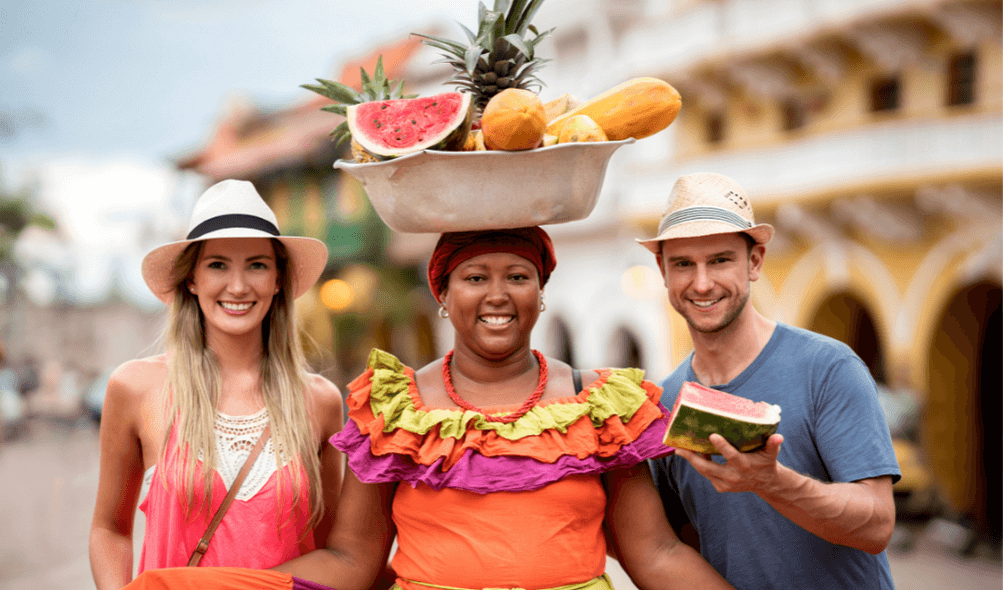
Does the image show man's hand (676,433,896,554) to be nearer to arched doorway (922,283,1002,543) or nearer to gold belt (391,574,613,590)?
gold belt (391,574,613,590)

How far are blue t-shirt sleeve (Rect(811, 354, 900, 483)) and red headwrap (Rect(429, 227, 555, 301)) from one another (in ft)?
3.50

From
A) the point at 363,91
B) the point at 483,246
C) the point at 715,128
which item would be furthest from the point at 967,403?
the point at 363,91

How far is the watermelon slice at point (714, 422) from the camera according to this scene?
2104mm

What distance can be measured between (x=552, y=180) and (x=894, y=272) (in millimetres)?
10835

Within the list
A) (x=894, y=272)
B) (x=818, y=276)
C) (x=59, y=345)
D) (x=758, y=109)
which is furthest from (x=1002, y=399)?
(x=59, y=345)

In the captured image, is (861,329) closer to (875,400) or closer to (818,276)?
(818,276)

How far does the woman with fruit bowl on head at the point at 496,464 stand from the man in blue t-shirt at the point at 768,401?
0.21 meters

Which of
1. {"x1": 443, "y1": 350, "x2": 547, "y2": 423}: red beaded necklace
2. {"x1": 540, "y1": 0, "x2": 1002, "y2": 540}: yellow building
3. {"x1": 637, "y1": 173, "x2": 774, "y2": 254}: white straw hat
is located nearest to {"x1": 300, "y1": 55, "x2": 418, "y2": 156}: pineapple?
{"x1": 443, "y1": 350, "x2": 547, "y2": 423}: red beaded necklace

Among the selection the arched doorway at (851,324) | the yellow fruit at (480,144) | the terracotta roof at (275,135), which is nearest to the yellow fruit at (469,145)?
the yellow fruit at (480,144)

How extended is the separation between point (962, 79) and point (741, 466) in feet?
36.4

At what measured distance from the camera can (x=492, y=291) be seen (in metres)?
2.80

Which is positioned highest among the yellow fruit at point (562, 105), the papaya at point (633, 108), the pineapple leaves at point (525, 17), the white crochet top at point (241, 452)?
the pineapple leaves at point (525, 17)

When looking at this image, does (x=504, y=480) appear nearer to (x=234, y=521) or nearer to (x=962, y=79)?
(x=234, y=521)

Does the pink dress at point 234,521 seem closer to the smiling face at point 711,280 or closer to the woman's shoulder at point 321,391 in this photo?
the woman's shoulder at point 321,391
